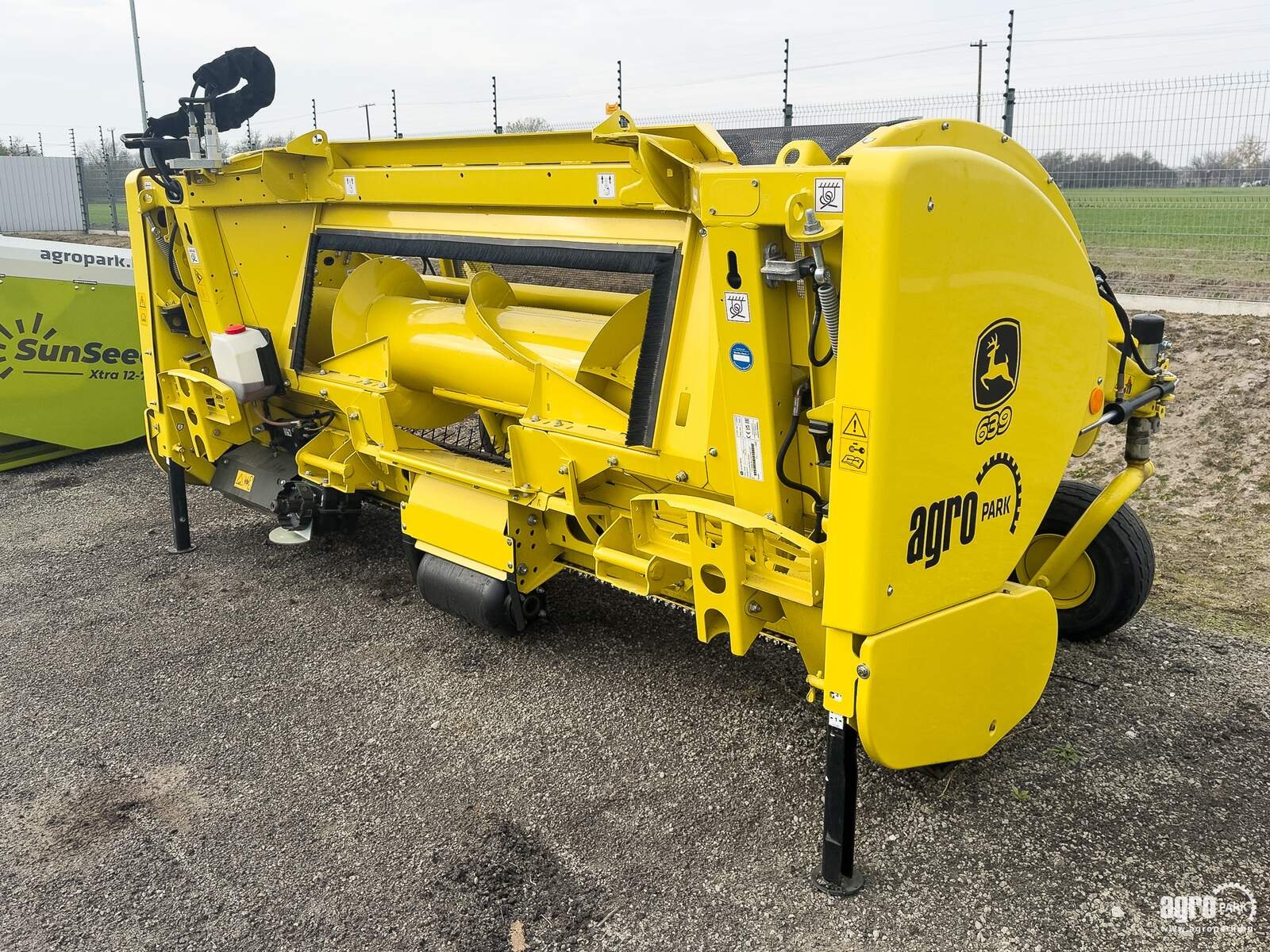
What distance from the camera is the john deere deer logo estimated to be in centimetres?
243

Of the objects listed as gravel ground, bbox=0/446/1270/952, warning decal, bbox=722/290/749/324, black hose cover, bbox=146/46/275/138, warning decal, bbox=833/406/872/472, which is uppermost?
black hose cover, bbox=146/46/275/138

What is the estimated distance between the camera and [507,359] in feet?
12.9

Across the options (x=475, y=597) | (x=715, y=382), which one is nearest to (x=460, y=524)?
(x=475, y=597)

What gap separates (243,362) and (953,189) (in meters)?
3.59

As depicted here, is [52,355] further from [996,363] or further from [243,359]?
[996,363]

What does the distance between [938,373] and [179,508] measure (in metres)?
4.40

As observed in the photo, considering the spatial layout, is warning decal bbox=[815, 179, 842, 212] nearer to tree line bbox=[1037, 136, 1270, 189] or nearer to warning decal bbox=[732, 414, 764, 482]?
warning decal bbox=[732, 414, 764, 482]

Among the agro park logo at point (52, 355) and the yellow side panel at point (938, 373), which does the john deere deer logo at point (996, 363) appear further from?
the agro park logo at point (52, 355)

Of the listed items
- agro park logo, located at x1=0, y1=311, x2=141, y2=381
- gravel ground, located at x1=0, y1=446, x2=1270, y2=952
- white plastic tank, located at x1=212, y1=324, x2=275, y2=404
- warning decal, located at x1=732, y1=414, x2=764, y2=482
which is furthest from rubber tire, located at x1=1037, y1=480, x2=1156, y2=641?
agro park logo, located at x1=0, y1=311, x2=141, y2=381

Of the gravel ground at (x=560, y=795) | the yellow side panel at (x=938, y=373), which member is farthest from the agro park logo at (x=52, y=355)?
the yellow side panel at (x=938, y=373)

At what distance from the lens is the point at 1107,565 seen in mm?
3717

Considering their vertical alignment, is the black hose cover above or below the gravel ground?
above

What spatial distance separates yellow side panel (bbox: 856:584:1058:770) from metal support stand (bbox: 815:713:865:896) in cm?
6

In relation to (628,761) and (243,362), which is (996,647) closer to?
(628,761)
